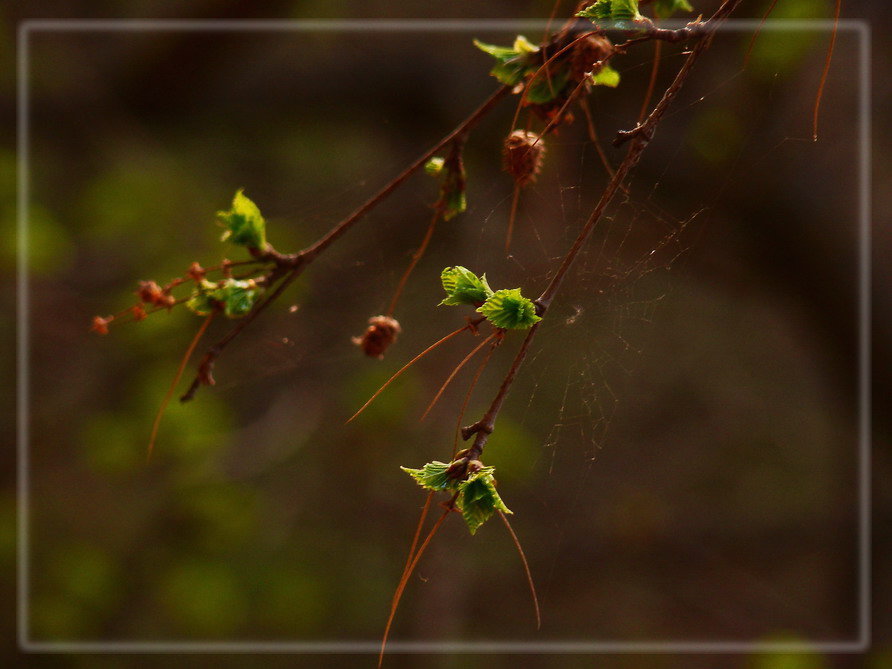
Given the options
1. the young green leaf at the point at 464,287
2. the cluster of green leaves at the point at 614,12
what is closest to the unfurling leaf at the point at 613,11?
the cluster of green leaves at the point at 614,12

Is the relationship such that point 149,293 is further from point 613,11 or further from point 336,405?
point 336,405

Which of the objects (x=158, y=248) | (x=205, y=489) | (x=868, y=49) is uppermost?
(x=868, y=49)

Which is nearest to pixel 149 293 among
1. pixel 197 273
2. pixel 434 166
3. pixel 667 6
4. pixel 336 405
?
pixel 197 273

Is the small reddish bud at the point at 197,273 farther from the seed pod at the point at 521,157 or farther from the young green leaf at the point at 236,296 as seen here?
the seed pod at the point at 521,157

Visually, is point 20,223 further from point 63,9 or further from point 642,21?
point 642,21

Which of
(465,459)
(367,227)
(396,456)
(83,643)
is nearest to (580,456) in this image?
(465,459)

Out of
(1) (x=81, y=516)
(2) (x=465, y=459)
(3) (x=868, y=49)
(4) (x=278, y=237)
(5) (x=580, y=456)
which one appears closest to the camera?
(2) (x=465, y=459)
